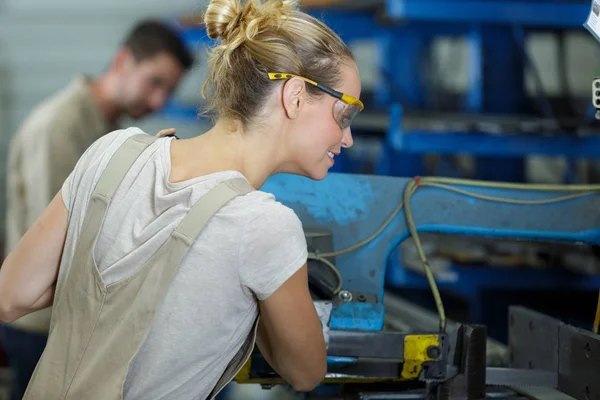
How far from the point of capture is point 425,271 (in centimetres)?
200

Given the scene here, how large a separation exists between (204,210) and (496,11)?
8.30 ft

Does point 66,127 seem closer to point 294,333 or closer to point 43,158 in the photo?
point 43,158

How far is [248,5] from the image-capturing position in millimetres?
1607

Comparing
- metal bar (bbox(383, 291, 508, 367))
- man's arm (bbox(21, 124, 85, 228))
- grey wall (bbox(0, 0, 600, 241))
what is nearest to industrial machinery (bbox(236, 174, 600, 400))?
metal bar (bbox(383, 291, 508, 367))

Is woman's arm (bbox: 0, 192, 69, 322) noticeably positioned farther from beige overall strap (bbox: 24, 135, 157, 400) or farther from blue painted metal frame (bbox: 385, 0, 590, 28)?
blue painted metal frame (bbox: 385, 0, 590, 28)

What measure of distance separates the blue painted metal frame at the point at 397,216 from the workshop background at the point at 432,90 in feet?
1.95

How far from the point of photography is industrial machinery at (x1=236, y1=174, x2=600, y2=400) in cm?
189

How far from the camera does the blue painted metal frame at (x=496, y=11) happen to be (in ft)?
11.4

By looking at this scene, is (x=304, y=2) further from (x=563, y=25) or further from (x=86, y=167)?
(x=86, y=167)

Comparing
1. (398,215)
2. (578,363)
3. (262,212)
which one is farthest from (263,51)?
(578,363)

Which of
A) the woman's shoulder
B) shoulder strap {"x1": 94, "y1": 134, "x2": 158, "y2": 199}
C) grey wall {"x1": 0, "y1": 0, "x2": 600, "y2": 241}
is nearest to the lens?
the woman's shoulder

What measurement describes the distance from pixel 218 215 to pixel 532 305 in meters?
3.17

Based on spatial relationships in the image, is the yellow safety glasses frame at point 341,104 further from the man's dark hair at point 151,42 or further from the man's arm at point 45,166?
the man's dark hair at point 151,42

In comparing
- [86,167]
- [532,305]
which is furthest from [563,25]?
[86,167]
